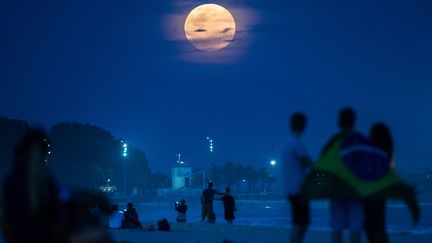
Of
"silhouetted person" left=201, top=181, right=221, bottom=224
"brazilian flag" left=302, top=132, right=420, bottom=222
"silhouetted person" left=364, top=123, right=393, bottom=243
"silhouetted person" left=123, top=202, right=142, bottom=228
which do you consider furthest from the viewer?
"silhouetted person" left=201, top=181, right=221, bottom=224

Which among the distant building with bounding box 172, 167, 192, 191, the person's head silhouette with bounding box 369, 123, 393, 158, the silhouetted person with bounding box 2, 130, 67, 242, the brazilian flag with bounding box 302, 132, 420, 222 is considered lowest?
the silhouetted person with bounding box 2, 130, 67, 242

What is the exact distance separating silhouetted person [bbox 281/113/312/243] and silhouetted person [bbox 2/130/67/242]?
3.84 meters

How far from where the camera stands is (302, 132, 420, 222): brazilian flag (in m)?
9.30

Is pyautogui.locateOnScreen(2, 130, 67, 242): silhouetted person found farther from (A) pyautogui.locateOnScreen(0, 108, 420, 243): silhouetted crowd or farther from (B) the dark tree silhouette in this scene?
(B) the dark tree silhouette

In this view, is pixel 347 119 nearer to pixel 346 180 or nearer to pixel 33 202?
pixel 346 180

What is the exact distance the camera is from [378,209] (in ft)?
32.7

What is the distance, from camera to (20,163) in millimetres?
6734

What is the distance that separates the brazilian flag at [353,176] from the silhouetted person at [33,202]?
3730mm

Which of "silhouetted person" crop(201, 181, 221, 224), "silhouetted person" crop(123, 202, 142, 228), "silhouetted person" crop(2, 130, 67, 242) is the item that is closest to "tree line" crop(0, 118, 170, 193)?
"silhouetted person" crop(201, 181, 221, 224)

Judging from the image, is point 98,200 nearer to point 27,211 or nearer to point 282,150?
point 27,211

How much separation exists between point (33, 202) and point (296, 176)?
13.7 feet

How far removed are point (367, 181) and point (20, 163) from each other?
4340 mm

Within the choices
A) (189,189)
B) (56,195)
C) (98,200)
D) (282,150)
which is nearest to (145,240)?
(282,150)

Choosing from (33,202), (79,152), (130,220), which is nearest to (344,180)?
(33,202)
